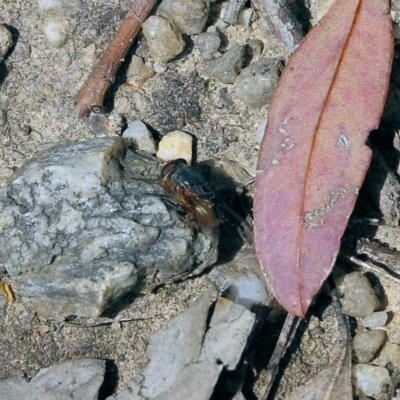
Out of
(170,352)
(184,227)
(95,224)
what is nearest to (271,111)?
(184,227)

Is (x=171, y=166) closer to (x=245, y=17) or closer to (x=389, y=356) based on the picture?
(x=245, y=17)

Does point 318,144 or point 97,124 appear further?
point 97,124

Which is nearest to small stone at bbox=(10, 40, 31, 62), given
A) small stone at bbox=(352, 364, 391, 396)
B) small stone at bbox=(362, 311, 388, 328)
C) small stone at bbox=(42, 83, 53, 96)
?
small stone at bbox=(42, 83, 53, 96)

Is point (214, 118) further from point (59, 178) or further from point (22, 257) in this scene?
point (22, 257)

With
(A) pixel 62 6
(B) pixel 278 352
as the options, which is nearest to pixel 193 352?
(B) pixel 278 352

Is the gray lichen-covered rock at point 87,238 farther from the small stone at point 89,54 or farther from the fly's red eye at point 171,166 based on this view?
the small stone at point 89,54
